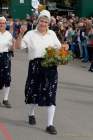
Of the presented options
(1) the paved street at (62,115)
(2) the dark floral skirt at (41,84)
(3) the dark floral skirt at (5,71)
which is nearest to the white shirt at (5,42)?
(3) the dark floral skirt at (5,71)

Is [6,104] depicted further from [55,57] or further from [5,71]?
[55,57]

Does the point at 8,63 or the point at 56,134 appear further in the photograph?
the point at 8,63

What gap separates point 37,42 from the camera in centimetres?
868

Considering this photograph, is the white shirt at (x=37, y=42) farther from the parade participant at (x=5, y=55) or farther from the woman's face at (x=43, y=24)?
the parade participant at (x=5, y=55)

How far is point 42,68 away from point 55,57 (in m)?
0.29

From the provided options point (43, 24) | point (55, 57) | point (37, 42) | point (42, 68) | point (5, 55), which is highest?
point (43, 24)

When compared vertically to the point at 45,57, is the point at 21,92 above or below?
below

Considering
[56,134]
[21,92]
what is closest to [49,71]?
[56,134]

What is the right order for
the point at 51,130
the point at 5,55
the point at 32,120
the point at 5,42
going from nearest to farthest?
the point at 51,130 < the point at 32,120 < the point at 5,42 < the point at 5,55

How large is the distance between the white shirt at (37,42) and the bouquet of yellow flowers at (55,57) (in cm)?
11

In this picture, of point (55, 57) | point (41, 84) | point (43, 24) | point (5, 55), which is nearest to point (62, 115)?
point (41, 84)

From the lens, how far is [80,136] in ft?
27.8

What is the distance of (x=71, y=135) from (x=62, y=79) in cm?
783

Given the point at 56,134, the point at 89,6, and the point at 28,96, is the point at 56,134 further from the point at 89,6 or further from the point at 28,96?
the point at 89,6
